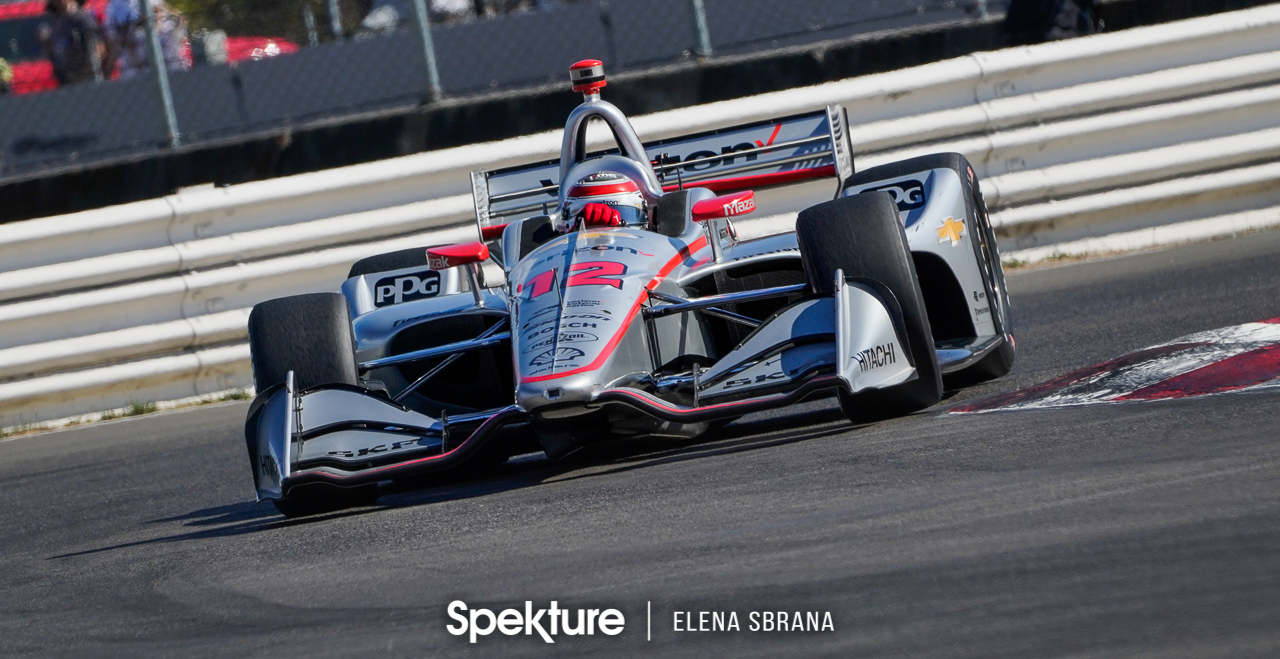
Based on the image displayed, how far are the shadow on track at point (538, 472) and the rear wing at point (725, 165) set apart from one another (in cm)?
128

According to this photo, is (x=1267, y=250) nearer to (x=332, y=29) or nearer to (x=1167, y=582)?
(x=332, y=29)

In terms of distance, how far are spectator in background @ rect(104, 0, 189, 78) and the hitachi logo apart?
7241 millimetres

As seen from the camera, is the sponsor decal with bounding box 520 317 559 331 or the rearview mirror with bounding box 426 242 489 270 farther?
the rearview mirror with bounding box 426 242 489 270

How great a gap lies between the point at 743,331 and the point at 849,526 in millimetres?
2338

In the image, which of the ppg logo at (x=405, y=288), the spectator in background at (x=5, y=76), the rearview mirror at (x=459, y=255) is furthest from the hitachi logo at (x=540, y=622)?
the spectator in background at (x=5, y=76)

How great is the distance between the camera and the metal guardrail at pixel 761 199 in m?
9.37

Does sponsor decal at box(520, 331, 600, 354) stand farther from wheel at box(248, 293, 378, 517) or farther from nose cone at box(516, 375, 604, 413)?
wheel at box(248, 293, 378, 517)

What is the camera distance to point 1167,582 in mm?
2865

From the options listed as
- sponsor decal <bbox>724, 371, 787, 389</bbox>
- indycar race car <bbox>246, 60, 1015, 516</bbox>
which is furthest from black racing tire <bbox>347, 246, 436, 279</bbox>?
sponsor decal <bbox>724, 371, 787, 389</bbox>

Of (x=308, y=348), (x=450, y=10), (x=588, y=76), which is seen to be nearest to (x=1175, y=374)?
(x=588, y=76)

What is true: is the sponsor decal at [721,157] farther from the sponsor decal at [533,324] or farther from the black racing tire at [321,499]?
the black racing tire at [321,499]

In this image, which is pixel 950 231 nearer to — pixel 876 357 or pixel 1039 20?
pixel 876 357

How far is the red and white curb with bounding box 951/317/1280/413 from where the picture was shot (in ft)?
16.0

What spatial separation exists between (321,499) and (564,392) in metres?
1.10
